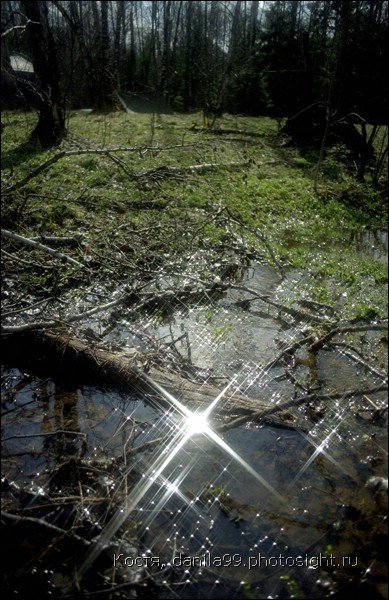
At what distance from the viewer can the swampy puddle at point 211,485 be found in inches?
105

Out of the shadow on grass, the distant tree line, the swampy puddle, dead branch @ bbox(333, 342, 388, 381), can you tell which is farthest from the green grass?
the swampy puddle

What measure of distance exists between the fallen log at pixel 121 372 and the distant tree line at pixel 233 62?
463 cm

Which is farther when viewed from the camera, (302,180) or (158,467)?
(302,180)

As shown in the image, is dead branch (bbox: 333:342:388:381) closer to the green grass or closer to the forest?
the forest

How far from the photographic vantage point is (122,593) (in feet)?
8.40

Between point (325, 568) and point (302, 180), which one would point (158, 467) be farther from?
point (302, 180)

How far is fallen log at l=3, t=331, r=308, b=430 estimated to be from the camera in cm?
379

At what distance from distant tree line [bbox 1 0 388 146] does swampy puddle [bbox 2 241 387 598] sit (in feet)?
18.1

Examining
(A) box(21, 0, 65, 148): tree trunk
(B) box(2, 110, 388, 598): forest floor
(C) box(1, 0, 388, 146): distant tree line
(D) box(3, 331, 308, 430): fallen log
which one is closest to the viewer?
(B) box(2, 110, 388, 598): forest floor

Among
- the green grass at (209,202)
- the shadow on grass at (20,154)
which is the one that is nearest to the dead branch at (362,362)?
the green grass at (209,202)

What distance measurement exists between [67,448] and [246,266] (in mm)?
3662

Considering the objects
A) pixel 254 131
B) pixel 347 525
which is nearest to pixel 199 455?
pixel 347 525

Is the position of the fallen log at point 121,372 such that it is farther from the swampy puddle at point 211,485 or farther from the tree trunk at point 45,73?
the tree trunk at point 45,73

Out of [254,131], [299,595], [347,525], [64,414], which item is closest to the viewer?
[299,595]
